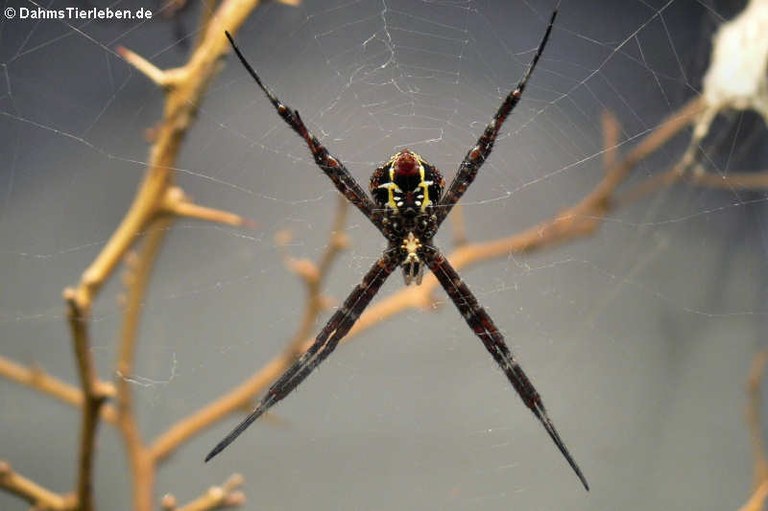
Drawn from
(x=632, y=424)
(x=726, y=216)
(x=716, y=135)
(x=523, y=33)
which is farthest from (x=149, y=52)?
(x=632, y=424)

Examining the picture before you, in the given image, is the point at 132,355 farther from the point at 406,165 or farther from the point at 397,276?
the point at 406,165

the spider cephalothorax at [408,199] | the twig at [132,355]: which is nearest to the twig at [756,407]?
the spider cephalothorax at [408,199]

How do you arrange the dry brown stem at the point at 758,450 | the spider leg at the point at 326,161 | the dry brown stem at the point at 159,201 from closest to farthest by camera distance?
the spider leg at the point at 326,161 → the dry brown stem at the point at 159,201 → the dry brown stem at the point at 758,450

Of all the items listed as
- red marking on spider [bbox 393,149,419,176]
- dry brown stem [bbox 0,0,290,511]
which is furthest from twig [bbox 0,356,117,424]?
red marking on spider [bbox 393,149,419,176]

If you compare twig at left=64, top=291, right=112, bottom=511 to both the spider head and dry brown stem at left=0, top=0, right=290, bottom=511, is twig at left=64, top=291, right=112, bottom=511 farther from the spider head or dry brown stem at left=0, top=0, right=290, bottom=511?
the spider head

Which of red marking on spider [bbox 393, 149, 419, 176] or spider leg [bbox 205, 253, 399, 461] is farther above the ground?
red marking on spider [bbox 393, 149, 419, 176]

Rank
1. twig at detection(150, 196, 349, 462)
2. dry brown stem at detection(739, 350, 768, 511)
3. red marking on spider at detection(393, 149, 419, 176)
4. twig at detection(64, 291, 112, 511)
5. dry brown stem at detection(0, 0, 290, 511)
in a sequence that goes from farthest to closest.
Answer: twig at detection(150, 196, 349, 462) < dry brown stem at detection(739, 350, 768, 511) < dry brown stem at detection(0, 0, 290, 511) < twig at detection(64, 291, 112, 511) < red marking on spider at detection(393, 149, 419, 176)

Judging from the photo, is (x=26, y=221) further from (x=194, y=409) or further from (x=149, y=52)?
(x=194, y=409)

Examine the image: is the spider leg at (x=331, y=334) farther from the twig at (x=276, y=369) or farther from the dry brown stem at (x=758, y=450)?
the dry brown stem at (x=758, y=450)
